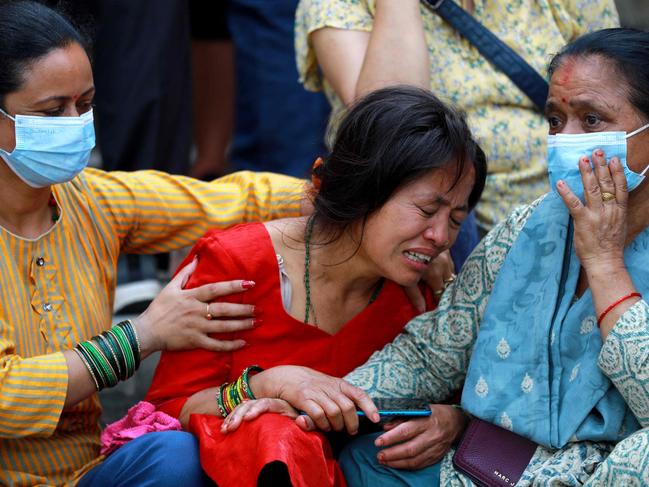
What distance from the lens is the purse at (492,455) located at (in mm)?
3188

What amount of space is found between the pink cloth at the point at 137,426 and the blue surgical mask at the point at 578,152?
49.7 inches

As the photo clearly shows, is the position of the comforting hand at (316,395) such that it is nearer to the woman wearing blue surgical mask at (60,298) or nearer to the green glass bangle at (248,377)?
the green glass bangle at (248,377)

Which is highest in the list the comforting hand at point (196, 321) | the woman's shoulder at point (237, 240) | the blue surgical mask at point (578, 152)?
the blue surgical mask at point (578, 152)

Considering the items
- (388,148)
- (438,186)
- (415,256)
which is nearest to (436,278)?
(415,256)

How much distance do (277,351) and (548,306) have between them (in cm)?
82

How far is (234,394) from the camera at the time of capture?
339 centimetres

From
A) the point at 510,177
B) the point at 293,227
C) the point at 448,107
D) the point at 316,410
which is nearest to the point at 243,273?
the point at 293,227

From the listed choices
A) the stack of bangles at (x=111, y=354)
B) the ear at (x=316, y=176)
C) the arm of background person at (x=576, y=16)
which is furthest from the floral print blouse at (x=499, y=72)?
the stack of bangles at (x=111, y=354)

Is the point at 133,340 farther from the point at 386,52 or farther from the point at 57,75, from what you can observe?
the point at 386,52

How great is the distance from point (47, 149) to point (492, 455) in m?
1.49

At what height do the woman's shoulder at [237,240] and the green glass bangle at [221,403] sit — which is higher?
the woman's shoulder at [237,240]

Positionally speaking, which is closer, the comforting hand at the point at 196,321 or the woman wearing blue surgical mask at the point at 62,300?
the woman wearing blue surgical mask at the point at 62,300

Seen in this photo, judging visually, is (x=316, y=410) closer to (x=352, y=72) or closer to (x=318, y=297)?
(x=318, y=297)

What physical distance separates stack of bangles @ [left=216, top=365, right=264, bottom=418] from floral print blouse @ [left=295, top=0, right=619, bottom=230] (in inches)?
37.6
